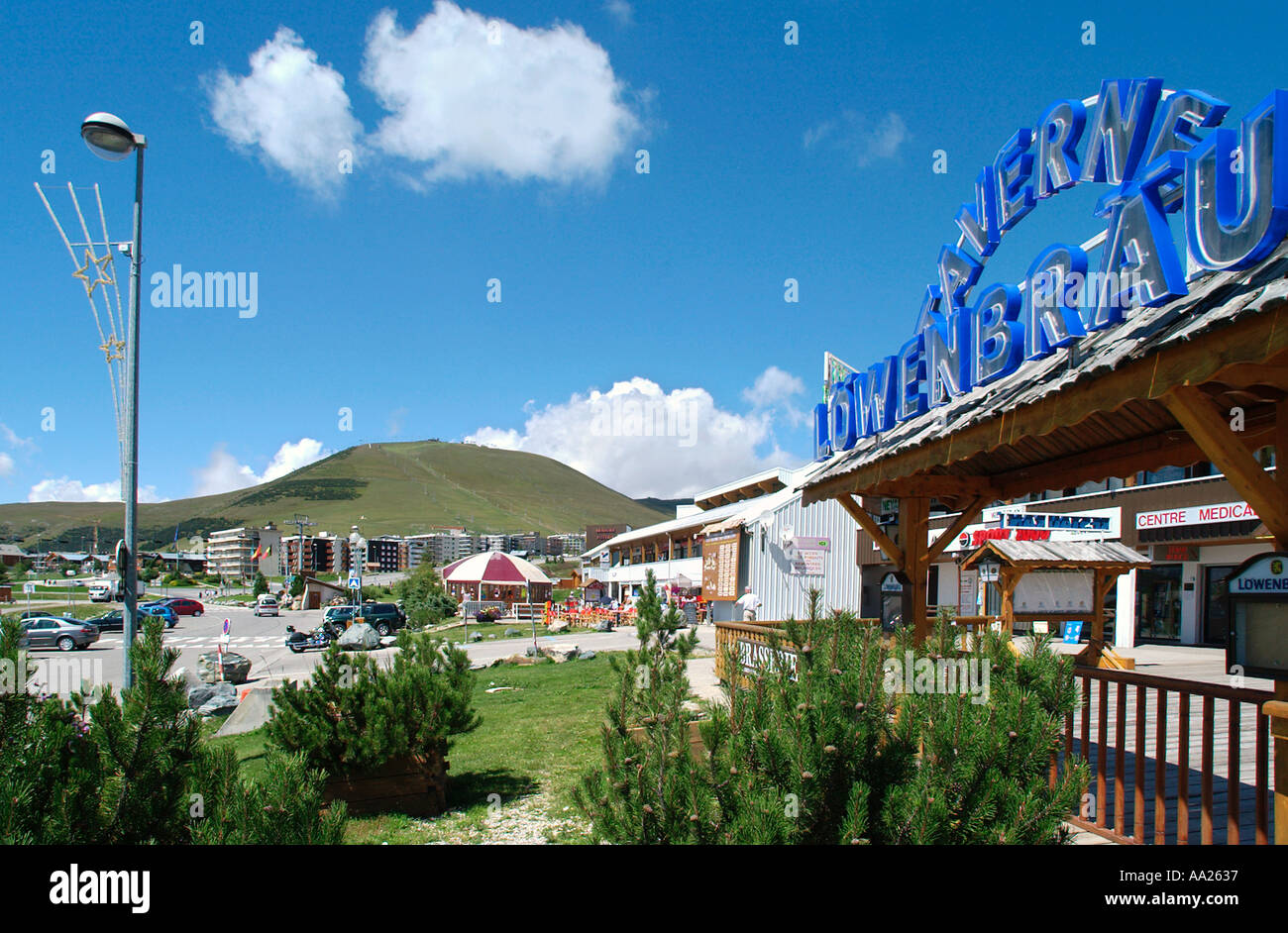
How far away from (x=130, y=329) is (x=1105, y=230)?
895 cm

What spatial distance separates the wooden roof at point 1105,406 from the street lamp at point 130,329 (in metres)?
7.10

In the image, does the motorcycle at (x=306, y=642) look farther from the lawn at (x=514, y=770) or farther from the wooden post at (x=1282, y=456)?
the wooden post at (x=1282, y=456)

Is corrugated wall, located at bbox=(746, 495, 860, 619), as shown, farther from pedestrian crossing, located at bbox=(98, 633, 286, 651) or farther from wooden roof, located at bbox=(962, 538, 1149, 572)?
pedestrian crossing, located at bbox=(98, 633, 286, 651)

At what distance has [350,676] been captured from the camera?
6383mm

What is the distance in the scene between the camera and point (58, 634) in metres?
31.1

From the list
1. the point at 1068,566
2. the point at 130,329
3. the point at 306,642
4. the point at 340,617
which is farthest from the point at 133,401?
the point at 340,617

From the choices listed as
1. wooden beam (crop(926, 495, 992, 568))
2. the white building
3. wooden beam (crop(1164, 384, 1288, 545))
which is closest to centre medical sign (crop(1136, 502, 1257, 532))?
the white building

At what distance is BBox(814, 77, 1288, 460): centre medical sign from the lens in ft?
12.4

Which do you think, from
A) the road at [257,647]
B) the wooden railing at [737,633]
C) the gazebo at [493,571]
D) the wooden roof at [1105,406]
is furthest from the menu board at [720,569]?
the wooden roof at [1105,406]

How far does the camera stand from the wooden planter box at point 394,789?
6.23 meters

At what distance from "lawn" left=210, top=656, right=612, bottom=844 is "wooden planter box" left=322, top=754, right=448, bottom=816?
5.0 inches
